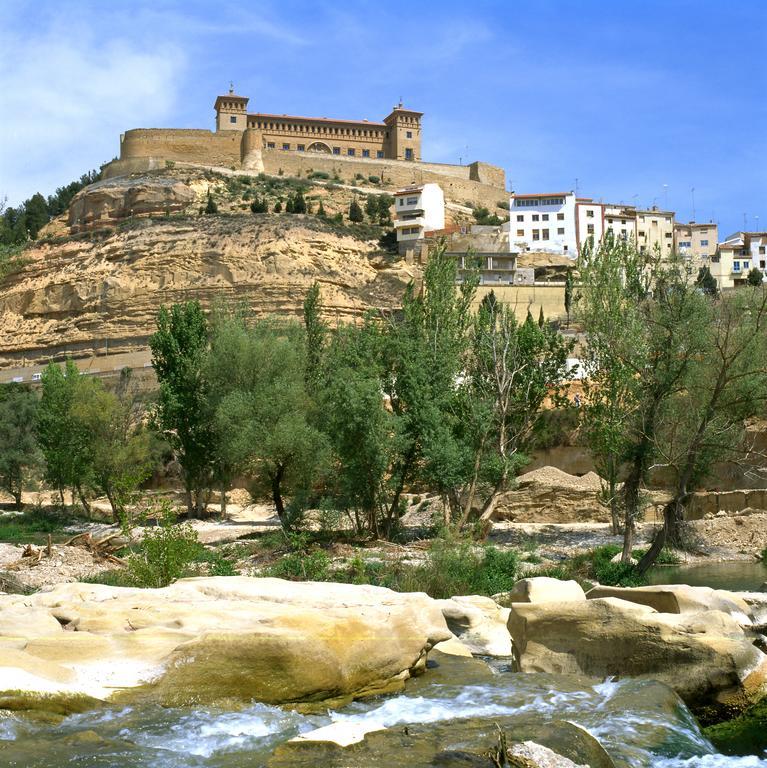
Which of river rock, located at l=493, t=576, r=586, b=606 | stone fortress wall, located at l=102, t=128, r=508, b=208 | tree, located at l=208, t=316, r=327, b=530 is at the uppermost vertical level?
stone fortress wall, located at l=102, t=128, r=508, b=208

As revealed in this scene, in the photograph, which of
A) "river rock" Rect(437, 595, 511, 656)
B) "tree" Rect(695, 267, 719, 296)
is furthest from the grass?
"tree" Rect(695, 267, 719, 296)

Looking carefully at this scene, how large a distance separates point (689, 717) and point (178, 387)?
2589cm

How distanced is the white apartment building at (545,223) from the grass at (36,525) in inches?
1760

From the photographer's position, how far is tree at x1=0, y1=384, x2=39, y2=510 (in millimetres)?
38394

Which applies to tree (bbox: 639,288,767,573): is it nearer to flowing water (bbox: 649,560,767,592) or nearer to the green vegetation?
flowing water (bbox: 649,560,767,592)

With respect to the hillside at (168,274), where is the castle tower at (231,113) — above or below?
above

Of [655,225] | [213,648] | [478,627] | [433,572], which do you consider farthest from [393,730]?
[655,225]

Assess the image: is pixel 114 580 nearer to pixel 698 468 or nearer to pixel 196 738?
pixel 196 738

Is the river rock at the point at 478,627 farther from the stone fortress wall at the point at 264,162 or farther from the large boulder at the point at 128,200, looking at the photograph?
the stone fortress wall at the point at 264,162

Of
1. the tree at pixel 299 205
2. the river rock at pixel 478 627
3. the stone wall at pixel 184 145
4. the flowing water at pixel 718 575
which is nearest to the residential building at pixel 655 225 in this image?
the tree at pixel 299 205

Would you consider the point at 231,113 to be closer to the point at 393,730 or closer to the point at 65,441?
the point at 65,441

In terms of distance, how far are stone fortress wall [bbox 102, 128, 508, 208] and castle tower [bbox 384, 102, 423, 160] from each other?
1.40 metres

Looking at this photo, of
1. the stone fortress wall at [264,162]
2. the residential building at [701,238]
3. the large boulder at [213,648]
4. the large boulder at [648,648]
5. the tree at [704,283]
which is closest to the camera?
the large boulder at [213,648]

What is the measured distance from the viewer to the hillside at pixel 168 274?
59.5 meters
